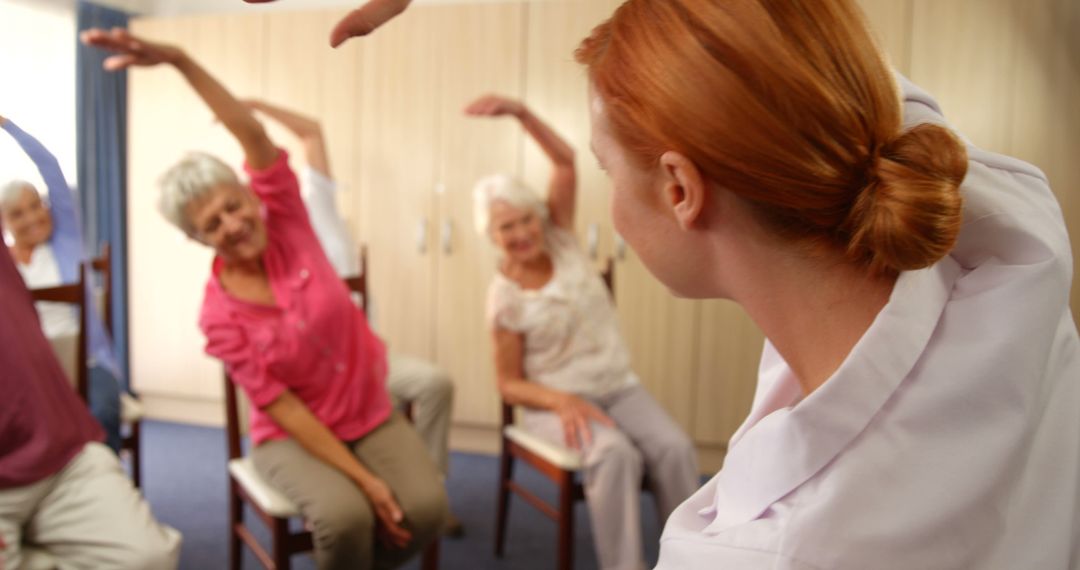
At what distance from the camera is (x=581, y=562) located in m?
2.05

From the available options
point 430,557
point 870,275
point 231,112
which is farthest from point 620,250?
point 870,275

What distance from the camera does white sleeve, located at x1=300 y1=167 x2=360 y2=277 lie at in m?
2.33

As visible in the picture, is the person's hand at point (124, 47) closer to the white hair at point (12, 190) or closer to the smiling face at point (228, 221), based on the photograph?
the white hair at point (12, 190)

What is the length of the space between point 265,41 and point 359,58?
0.42m

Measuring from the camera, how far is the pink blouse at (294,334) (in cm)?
150

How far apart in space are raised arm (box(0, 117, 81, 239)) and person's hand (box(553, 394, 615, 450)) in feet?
4.61

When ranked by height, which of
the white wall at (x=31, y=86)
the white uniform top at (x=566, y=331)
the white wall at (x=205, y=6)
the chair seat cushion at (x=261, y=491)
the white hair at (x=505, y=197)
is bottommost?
the chair seat cushion at (x=261, y=491)

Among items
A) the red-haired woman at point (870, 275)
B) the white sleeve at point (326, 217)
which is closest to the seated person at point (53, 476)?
the red-haired woman at point (870, 275)

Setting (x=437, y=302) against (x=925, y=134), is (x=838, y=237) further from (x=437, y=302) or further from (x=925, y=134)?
(x=437, y=302)

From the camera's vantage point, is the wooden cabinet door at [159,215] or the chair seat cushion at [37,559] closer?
the chair seat cushion at [37,559]

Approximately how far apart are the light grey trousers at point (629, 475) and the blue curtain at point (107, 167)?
229 centimetres

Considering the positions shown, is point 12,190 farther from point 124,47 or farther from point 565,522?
point 565,522

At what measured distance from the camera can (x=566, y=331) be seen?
6.38ft

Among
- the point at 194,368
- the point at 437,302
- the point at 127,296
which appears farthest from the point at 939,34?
the point at 127,296
